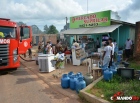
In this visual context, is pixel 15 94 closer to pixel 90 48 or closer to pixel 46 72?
pixel 46 72

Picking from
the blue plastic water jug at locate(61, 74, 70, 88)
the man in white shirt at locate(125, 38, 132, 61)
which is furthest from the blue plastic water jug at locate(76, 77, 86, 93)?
the man in white shirt at locate(125, 38, 132, 61)

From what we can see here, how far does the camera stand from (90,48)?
1465cm

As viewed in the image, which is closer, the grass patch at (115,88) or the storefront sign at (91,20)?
the grass patch at (115,88)

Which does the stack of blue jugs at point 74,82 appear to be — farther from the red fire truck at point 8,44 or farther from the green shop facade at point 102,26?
the green shop facade at point 102,26

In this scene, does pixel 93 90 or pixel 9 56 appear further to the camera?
pixel 9 56

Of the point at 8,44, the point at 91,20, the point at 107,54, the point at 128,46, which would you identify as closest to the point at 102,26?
the point at 91,20

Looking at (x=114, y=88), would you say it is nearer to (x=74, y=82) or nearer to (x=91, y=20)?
(x=74, y=82)

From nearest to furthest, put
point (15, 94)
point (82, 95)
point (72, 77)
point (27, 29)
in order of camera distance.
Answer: point (82, 95)
point (15, 94)
point (72, 77)
point (27, 29)

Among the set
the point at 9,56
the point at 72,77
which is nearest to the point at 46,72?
the point at 9,56

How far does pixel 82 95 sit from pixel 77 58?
17.8 feet

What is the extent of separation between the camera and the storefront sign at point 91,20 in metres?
12.5

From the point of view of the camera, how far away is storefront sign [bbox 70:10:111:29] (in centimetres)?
1253

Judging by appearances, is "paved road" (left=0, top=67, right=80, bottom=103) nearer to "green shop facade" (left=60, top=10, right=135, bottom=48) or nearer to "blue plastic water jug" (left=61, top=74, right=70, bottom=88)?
"blue plastic water jug" (left=61, top=74, right=70, bottom=88)

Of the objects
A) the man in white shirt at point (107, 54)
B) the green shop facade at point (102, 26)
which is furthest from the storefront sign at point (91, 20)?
the man in white shirt at point (107, 54)
